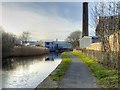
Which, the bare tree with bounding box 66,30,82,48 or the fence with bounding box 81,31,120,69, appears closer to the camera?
the fence with bounding box 81,31,120,69

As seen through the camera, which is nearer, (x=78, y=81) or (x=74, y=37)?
(x=78, y=81)

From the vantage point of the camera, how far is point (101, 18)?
2047 centimetres

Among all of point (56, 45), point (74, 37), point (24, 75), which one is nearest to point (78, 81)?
point (24, 75)

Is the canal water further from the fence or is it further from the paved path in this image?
the fence

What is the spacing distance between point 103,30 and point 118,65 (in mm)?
8289

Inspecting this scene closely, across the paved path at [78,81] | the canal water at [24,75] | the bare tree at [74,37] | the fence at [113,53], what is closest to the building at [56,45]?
the bare tree at [74,37]

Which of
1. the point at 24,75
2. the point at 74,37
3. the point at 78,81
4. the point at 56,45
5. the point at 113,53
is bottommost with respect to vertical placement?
the point at 24,75

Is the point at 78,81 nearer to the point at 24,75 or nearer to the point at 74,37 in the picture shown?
the point at 24,75

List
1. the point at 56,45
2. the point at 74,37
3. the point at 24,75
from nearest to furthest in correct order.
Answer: the point at 24,75 < the point at 74,37 < the point at 56,45

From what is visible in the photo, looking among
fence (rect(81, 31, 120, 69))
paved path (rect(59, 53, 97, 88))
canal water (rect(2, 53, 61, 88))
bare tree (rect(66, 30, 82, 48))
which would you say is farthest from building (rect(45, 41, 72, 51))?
paved path (rect(59, 53, 97, 88))

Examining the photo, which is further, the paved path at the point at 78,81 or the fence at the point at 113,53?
the fence at the point at 113,53

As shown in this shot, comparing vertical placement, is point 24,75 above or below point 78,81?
below

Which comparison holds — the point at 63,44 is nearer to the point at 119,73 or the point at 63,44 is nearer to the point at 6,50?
the point at 6,50

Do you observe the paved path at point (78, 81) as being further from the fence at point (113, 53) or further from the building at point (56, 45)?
the building at point (56, 45)
